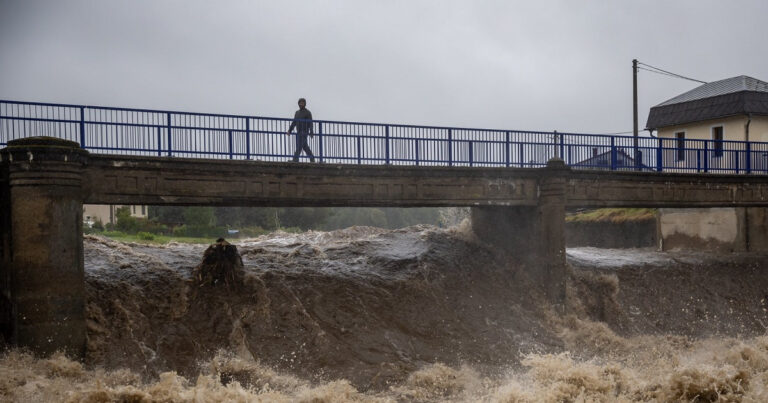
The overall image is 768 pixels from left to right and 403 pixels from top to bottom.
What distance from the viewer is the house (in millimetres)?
31578

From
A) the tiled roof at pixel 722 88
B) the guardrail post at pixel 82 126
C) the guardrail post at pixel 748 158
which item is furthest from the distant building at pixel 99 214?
the tiled roof at pixel 722 88

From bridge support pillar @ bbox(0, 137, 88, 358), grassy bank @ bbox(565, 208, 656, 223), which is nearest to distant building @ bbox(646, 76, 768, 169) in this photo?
grassy bank @ bbox(565, 208, 656, 223)

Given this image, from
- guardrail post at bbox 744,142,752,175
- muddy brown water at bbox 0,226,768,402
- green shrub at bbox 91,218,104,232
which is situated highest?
guardrail post at bbox 744,142,752,175

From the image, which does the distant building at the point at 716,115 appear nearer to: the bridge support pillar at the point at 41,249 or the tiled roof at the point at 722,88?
the tiled roof at the point at 722,88

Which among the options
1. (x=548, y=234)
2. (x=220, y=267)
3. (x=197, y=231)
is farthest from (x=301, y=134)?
(x=197, y=231)

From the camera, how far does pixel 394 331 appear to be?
19391 millimetres

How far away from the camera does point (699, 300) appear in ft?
86.5

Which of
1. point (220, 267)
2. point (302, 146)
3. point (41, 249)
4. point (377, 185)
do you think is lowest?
point (220, 267)

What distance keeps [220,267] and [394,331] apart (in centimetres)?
589

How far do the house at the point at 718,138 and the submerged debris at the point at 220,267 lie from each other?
19.6m

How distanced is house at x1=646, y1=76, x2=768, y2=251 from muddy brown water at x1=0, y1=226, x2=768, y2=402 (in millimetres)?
4754

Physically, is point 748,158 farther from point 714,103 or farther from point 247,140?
point 247,140

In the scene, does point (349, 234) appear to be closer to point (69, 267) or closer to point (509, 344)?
point (509, 344)

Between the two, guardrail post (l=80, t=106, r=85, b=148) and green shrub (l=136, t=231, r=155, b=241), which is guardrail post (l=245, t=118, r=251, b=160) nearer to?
guardrail post (l=80, t=106, r=85, b=148)
